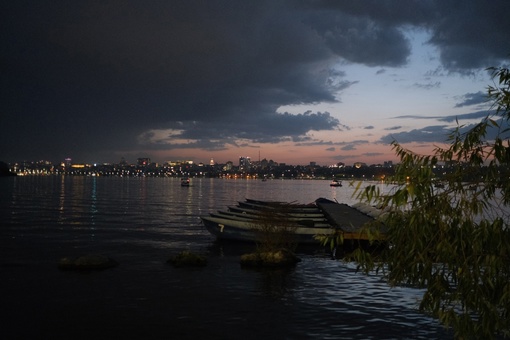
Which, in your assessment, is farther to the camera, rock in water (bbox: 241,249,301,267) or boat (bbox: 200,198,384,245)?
boat (bbox: 200,198,384,245)

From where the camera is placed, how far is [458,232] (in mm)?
6637

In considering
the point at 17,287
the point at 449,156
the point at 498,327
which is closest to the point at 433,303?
the point at 498,327

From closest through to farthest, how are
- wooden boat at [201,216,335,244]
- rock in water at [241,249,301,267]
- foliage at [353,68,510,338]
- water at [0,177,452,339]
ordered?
foliage at [353,68,510,338]
water at [0,177,452,339]
rock in water at [241,249,301,267]
wooden boat at [201,216,335,244]

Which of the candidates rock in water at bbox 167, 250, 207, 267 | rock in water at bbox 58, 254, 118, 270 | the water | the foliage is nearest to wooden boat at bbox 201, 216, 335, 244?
the water

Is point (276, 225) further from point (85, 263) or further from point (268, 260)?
point (85, 263)

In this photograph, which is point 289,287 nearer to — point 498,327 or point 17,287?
point 17,287

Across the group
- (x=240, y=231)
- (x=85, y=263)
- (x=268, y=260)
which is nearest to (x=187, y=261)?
(x=268, y=260)

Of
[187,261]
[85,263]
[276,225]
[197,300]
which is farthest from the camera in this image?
[276,225]

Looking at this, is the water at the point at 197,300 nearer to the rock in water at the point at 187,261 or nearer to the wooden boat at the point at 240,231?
the rock in water at the point at 187,261

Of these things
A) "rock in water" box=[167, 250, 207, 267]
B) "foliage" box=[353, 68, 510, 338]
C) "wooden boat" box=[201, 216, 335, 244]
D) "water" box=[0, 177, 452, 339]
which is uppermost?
"foliage" box=[353, 68, 510, 338]

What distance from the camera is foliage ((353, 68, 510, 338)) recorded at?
6.38 m

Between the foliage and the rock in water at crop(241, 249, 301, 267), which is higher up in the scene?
the foliage

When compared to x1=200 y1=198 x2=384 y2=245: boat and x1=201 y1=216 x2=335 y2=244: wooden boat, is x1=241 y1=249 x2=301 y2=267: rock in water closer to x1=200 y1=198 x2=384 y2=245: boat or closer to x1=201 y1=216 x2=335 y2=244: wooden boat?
x1=200 y1=198 x2=384 y2=245: boat

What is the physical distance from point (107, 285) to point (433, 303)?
814 inches
